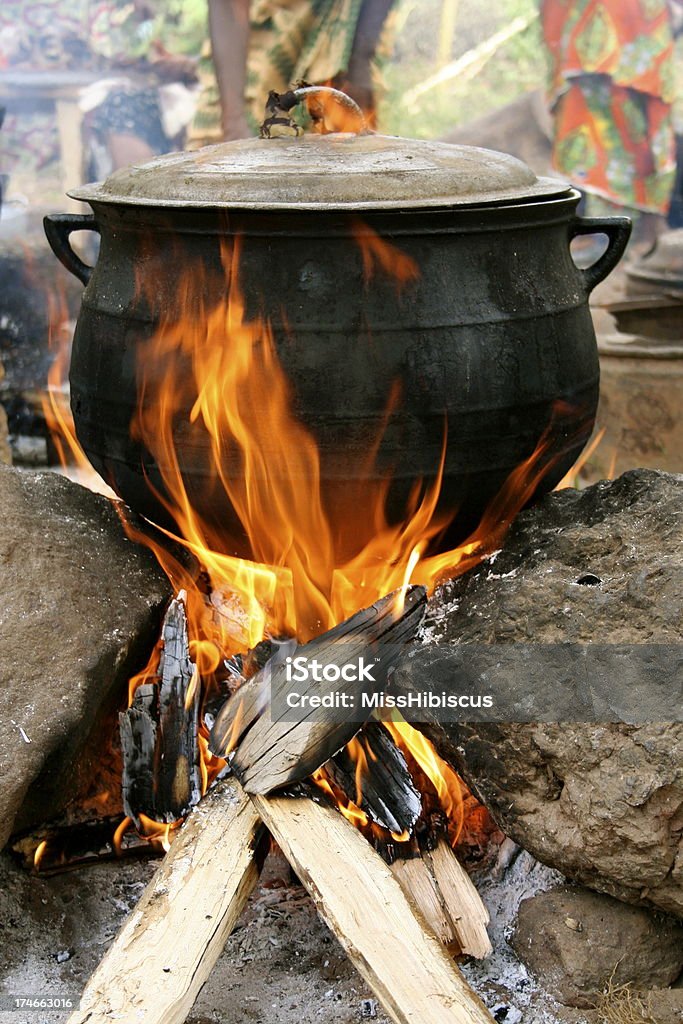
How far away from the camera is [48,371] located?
207 inches

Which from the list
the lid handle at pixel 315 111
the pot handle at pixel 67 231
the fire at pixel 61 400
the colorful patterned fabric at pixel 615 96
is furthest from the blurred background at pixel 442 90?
the lid handle at pixel 315 111

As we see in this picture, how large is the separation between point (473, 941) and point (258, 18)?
4.34m

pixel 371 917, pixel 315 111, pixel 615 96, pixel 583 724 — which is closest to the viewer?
pixel 371 917

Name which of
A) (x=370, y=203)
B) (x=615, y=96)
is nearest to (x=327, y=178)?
(x=370, y=203)

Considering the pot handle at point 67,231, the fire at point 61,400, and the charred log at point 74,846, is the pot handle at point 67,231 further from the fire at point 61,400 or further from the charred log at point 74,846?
the fire at point 61,400

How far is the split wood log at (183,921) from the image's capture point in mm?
1666

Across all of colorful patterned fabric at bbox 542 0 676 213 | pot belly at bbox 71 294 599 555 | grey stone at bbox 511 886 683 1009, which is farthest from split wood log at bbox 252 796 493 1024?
colorful patterned fabric at bbox 542 0 676 213

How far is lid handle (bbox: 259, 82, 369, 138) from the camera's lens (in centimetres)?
236

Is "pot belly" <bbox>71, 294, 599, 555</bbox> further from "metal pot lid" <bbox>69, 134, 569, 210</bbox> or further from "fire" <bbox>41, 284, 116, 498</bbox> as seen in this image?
"fire" <bbox>41, 284, 116, 498</bbox>

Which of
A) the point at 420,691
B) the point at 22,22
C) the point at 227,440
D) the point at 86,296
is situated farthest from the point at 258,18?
the point at 420,691

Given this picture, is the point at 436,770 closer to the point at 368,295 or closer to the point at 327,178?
the point at 368,295

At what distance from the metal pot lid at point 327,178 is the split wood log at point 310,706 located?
76cm

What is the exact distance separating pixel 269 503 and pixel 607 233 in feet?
3.06

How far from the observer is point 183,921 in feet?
5.88
